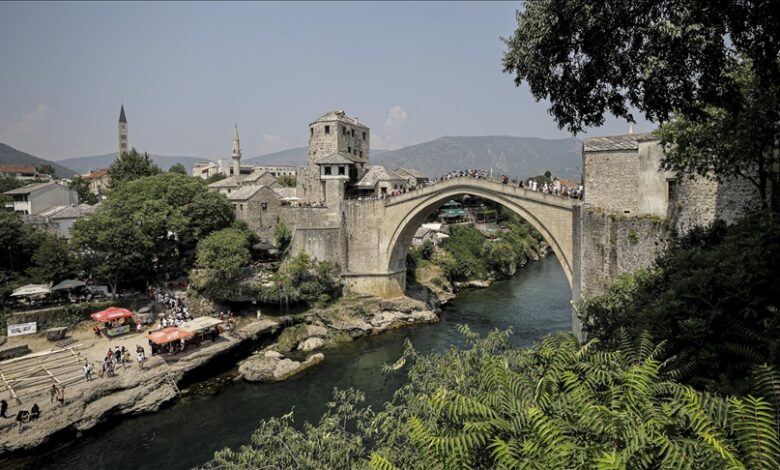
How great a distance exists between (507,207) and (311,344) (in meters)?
13.9

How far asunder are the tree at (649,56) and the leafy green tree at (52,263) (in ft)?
93.5

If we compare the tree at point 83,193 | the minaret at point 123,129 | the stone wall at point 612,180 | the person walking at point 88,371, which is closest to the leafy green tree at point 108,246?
the person walking at point 88,371

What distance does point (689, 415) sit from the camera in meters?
4.50

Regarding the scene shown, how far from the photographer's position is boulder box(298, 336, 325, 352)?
88.9 ft

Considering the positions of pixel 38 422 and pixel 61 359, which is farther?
pixel 61 359

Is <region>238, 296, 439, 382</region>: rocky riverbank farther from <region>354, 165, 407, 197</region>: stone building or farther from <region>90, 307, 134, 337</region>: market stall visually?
<region>354, 165, 407, 197</region>: stone building

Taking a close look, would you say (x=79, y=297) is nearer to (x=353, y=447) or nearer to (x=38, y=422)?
(x=38, y=422)

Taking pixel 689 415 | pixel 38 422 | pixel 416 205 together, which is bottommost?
pixel 38 422

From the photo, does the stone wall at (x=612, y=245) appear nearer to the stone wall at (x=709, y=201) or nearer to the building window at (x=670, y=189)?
the stone wall at (x=709, y=201)

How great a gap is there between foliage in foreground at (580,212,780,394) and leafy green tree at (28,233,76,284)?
95.4 feet

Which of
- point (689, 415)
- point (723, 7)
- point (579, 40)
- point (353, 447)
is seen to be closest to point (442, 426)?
point (353, 447)

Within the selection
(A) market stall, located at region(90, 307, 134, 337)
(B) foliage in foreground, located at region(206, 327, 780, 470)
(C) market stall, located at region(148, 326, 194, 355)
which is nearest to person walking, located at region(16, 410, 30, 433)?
(C) market stall, located at region(148, 326, 194, 355)

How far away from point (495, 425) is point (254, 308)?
2709 cm

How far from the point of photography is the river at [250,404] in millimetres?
16406
